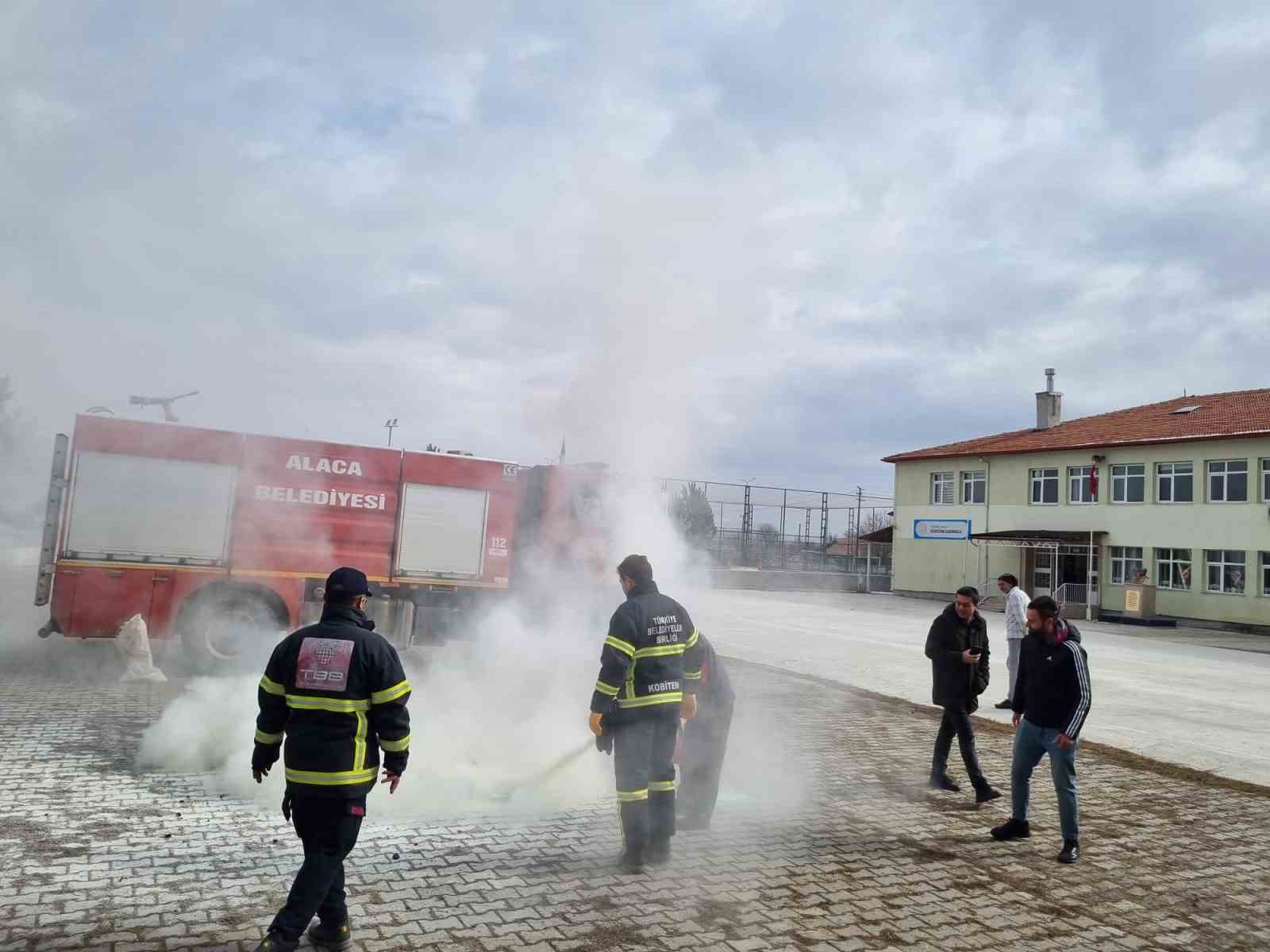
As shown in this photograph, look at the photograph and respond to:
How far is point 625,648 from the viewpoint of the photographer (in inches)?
197

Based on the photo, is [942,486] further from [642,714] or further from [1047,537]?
[642,714]

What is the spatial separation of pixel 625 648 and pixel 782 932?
158 cm

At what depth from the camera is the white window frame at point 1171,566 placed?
93.5 feet

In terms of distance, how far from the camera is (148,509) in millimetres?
10406

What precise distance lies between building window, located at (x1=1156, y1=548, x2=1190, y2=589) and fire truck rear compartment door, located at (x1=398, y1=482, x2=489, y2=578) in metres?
25.1

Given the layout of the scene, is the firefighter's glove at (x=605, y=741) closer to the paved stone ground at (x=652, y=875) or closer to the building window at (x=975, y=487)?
the paved stone ground at (x=652, y=875)

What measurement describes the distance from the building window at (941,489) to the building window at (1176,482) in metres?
8.44

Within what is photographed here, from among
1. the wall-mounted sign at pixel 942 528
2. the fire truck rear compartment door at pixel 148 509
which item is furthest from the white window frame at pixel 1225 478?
the fire truck rear compartment door at pixel 148 509

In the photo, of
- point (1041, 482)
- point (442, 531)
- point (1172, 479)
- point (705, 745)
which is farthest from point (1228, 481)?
point (705, 745)

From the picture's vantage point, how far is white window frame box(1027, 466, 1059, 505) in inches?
1297

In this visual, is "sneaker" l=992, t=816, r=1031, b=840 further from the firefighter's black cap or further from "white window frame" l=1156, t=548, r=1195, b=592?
"white window frame" l=1156, t=548, r=1195, b=592

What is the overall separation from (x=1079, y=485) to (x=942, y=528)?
5.82 metres

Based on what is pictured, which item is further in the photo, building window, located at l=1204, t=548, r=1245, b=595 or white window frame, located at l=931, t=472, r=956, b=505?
white window frame, located at l=931, t=472, r=956, b=505

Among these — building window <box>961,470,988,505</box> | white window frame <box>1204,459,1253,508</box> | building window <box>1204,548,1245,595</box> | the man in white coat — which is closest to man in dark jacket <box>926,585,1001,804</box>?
the man in white coat
